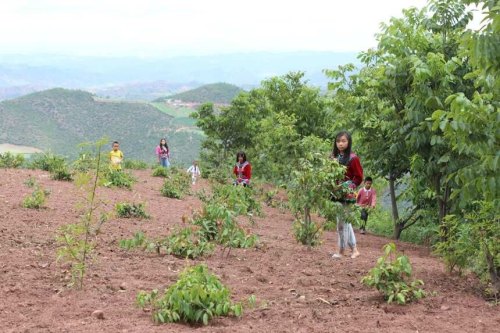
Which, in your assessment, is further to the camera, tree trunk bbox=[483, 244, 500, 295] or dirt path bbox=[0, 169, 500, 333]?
tree trunk bbox=[483, 244, 500, 295]

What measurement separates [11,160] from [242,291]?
1458 centimetres

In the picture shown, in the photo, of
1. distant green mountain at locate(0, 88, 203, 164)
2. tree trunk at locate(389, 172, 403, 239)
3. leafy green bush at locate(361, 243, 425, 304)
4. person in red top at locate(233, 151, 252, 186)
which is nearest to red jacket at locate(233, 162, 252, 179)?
person in red top at locate(233, 151, 252, 186)

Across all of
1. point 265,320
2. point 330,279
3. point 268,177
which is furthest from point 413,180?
point 268,177

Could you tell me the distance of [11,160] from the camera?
1769cm

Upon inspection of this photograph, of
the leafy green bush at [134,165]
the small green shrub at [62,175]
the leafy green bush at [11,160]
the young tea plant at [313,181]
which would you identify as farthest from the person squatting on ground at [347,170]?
the leafy green bush at [134,165]

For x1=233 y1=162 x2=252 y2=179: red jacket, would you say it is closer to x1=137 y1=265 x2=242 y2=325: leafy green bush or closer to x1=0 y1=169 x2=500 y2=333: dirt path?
x1=0 y1=169 x2=500 y2=333: dirt path

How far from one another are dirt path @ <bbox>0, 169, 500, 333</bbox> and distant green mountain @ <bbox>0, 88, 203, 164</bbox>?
49413 mm

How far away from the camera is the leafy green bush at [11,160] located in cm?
1731

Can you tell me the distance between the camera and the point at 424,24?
9.50 meters

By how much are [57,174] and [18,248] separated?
328 inches

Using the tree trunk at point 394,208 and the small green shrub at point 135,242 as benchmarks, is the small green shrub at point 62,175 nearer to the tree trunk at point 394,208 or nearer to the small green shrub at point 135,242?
the tree trunk at point 394,208

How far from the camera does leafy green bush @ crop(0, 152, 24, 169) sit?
17314 millimetres

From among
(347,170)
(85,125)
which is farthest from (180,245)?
(85,125)

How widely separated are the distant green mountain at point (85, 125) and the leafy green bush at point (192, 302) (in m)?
51.9
